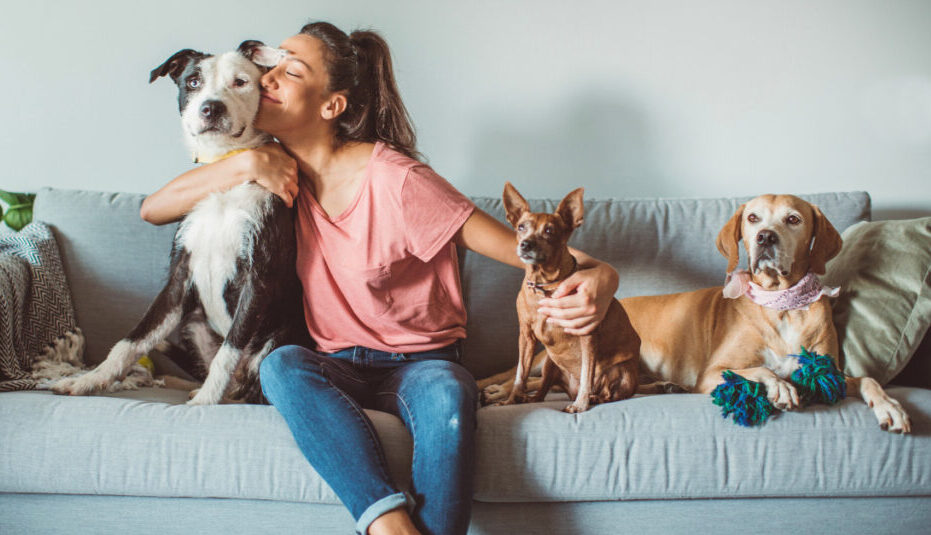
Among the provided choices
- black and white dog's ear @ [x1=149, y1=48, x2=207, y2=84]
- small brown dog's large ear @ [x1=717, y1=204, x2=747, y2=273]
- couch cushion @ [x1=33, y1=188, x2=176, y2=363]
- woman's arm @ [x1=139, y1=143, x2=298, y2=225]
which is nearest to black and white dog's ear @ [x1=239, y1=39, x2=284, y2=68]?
black and white dog's ear @ [x1=149, y1=48, x2=207, y2=84]

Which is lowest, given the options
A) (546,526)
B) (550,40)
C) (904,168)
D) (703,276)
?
(546,526)

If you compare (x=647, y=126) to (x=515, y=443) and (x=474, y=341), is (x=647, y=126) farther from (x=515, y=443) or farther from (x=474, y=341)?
(x=515, y=443)

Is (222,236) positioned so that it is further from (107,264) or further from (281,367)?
(107,264)

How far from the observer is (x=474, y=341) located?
2.17 meters

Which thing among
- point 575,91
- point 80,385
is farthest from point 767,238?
point 80,385

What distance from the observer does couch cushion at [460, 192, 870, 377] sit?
7.11 ft

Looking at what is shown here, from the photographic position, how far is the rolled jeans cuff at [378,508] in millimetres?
1245

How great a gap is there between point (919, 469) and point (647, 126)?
57.6 inches

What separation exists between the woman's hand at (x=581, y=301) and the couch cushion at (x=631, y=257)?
1.84 ft

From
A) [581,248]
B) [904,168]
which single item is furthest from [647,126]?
[904,168]

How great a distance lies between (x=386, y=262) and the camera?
1.65 meters

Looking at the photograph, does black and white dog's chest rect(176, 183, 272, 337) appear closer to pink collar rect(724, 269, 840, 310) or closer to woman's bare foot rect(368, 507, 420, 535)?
woman's bare foot rect(368, 507, 420, 535)

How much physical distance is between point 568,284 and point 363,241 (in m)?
0.51

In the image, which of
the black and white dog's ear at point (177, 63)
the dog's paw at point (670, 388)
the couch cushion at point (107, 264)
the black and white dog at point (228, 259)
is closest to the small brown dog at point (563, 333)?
the dog's paw at point (670, 388)
